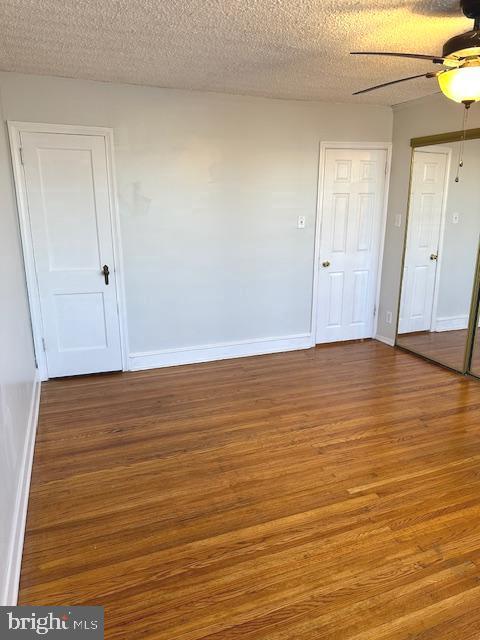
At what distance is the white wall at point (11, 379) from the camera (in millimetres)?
1794

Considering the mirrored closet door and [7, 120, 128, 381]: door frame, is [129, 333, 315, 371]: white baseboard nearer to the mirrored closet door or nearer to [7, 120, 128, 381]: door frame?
[7, 120, 128, 381]: door frame

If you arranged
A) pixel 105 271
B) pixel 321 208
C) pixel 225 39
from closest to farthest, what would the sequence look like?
pixel 225 39
pixel 105 271
pixel 321 208

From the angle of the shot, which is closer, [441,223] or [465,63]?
[465,63]

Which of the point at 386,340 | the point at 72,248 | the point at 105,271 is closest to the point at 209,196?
the point at 105,271

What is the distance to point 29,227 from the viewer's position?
11.6 ft

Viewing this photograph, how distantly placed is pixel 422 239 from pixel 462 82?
251 cm

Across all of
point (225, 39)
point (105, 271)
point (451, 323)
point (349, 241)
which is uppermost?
point (225, 39)

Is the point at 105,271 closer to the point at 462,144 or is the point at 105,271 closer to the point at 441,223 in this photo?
the point at 441,223

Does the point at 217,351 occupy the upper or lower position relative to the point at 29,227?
lower

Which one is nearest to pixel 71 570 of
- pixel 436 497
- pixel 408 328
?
pixel 436 497

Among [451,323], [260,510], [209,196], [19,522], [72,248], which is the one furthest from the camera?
[451,323]

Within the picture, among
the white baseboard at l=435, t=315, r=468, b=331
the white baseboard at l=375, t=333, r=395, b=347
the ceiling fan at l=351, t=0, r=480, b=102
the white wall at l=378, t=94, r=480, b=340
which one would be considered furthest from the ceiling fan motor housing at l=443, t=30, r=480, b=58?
the white baseboard at l=375, t=333, r=395, b=347

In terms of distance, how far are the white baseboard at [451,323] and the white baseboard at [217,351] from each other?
130cm

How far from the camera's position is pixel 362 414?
3.34m
